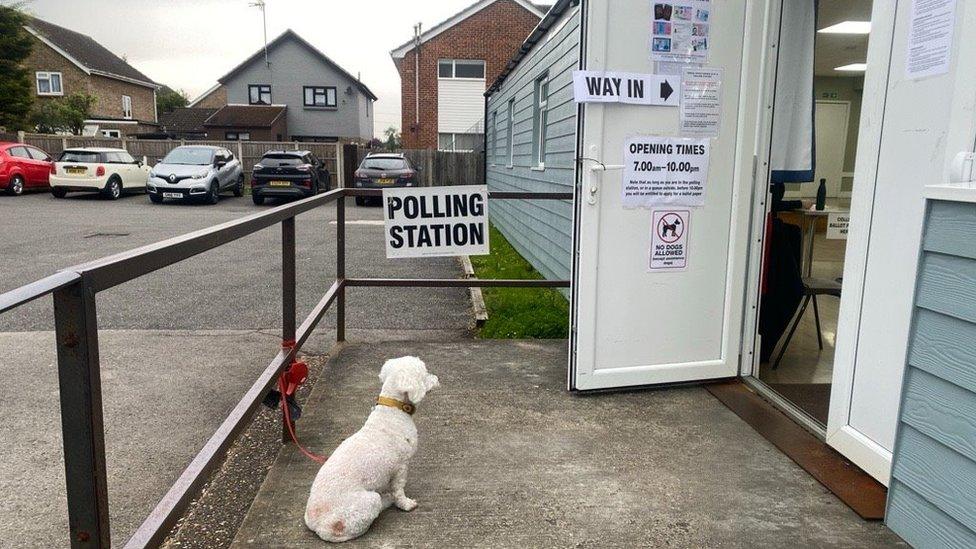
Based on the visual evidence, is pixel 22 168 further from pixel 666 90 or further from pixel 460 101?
pixel 666 90

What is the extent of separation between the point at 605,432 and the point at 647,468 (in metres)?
0.43

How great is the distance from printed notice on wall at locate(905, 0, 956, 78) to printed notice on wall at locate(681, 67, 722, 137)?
48.2 inches

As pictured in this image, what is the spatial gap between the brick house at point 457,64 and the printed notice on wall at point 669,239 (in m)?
24.0

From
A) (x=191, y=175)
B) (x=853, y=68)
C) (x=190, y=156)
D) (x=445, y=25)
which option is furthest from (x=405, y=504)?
(x=445, y=25)

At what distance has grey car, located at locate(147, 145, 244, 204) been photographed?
19.2 metres

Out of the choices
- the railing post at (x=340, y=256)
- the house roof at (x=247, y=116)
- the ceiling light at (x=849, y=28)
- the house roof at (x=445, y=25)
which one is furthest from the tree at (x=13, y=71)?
the ceiling light at (x=849, y=28)

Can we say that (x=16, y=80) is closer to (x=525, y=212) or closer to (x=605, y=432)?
(x=525, y=212)

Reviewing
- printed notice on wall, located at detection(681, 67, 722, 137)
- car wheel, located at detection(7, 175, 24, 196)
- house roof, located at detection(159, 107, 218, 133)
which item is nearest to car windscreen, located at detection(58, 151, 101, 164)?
car wheel, located at detection(7, 175, 24, 196)

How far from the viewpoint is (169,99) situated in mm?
79562

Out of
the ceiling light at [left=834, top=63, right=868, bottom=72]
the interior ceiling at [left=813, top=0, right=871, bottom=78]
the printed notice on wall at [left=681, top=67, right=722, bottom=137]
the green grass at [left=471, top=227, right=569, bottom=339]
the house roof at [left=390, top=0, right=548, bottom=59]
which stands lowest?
the green grass at [left=471, top=227, right=569, bottom=339]

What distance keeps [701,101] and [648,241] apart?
34.7 inches

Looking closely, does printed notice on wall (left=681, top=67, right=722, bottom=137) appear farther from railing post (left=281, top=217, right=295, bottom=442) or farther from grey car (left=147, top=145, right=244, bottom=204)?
grey car (left=147, top=145, right=244, bottom=204)

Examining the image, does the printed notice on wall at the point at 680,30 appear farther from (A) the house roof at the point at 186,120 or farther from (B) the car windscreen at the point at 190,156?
(A) the house roof at the point at 186,120

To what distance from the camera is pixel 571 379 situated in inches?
158
